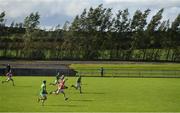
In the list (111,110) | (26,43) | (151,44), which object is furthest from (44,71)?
(151,44)

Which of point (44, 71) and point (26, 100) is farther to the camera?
point (44, 71)

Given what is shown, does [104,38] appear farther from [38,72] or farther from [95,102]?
[95,102]

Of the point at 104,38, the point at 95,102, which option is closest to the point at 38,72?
the point at 95,102

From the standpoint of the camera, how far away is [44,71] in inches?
2522

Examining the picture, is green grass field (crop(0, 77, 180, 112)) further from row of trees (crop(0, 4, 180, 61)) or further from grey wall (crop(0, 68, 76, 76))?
row of trees (crop(0, 4, 180, 61))

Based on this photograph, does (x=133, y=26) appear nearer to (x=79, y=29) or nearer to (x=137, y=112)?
(x=79, y=29)

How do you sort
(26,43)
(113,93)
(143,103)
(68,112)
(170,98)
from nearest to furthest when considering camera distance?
(68,112)
(143,103)
(170,98)
(113,93)
(26,43)

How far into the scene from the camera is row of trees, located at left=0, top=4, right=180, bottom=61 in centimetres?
12744

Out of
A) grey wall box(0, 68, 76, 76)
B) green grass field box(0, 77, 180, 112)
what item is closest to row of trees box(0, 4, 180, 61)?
grey wall box(0, 68, 76, 76)

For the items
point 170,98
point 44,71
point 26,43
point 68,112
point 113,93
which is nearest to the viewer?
point 68,112

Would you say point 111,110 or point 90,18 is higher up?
point 90,18

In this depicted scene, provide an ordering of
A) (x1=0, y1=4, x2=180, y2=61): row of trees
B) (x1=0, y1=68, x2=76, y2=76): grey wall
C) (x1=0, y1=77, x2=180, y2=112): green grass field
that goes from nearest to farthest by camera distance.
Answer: (x1=0, y1=77, x2=180, y2=112): green grass field → (x1=0, y1=68, x2=76, y2=76): grey wall → (x1=0, y1=4, x2=180, y2=61): row of trees

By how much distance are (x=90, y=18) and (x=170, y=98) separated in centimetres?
9745

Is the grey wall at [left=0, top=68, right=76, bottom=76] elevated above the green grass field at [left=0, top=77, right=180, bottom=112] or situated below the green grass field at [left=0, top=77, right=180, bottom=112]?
above
